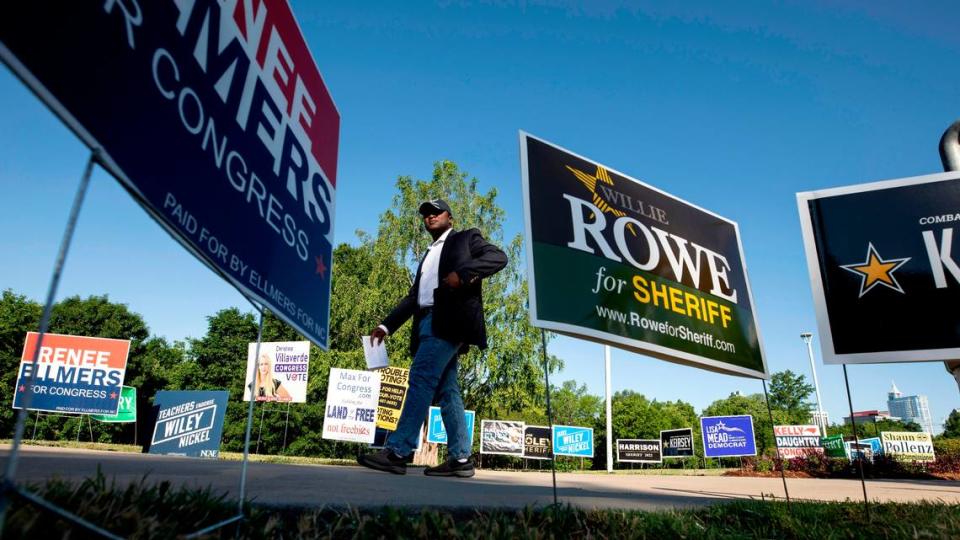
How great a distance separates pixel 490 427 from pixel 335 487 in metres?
18.9

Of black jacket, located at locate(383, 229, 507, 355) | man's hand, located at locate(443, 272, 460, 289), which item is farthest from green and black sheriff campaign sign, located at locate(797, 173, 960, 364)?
man's hand, located at locate(443, 272, 460, 289)

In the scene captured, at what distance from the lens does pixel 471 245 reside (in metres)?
3.77

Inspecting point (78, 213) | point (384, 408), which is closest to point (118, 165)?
point (78, 213)

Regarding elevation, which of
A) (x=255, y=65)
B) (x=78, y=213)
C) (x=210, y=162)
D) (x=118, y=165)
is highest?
(x=255, y=65)

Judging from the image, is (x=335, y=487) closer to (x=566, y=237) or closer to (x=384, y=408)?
(x=566, y=237)

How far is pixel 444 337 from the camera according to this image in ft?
11.4

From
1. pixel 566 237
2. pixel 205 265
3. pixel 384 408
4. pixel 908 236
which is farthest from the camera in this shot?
pixel 384 408

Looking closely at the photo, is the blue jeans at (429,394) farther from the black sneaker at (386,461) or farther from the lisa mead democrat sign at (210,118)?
the lisa mead democrat sign at (210,118)

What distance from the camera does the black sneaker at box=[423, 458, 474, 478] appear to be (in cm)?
364

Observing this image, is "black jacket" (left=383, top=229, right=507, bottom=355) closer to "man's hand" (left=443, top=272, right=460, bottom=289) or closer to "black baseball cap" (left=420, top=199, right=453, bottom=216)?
"man's hand" (left=443, top=272, right=460, bottom=289)

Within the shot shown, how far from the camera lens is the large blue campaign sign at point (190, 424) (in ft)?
49.9

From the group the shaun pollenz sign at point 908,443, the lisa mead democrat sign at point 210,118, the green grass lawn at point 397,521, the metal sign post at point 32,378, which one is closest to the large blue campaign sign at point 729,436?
the shaun pollenz sign at point 908,443

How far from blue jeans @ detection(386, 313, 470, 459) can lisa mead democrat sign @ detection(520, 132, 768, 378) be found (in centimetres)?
83

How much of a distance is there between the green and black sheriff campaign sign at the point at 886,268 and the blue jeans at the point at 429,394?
2570 mm
